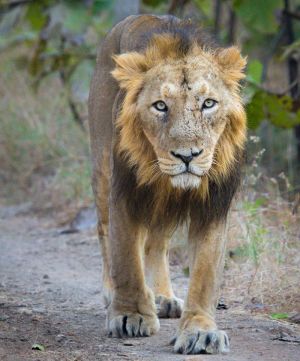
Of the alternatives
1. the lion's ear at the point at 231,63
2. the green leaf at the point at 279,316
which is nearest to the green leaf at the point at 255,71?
the green leaf at the point at 279,316

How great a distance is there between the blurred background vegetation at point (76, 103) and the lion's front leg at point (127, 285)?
173 centimetres

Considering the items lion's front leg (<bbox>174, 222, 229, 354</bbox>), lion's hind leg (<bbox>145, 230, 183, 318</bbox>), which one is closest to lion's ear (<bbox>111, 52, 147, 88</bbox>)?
lion's front leg (<bbox>174, 222, 229, 354</bbox>)

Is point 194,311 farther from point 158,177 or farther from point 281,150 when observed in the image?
point 281,150

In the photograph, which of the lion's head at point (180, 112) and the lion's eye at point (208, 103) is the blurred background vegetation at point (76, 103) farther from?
the lion's eye at point (208, 103)

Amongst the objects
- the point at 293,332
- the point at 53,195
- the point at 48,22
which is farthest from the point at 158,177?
the point at 48,22

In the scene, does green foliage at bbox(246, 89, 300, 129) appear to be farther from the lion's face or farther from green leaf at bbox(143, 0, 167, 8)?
the lion's face

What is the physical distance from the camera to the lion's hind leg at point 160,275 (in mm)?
4766

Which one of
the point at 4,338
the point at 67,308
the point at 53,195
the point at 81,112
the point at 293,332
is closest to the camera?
the point at 4,338

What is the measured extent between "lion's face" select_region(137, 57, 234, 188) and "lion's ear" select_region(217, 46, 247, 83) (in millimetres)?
74

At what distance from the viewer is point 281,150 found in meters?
9.11

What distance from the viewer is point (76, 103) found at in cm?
874

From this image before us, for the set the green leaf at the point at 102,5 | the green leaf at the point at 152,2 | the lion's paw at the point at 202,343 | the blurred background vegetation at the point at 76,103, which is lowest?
the lion's paw at the point at 202,343

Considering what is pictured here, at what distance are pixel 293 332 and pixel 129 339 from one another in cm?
70

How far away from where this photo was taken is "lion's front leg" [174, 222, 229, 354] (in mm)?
3914
